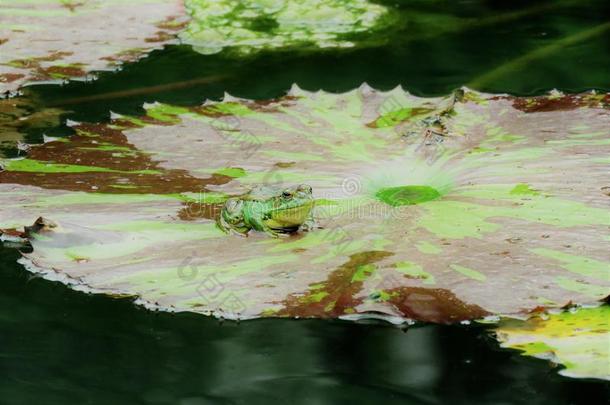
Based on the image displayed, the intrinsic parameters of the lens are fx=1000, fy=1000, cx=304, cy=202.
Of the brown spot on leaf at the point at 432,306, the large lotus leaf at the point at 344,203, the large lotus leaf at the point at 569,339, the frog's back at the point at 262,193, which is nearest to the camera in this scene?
the large lotus leaf at the point at 569,339

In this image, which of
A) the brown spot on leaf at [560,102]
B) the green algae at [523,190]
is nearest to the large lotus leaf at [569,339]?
the green algae at [523,190]

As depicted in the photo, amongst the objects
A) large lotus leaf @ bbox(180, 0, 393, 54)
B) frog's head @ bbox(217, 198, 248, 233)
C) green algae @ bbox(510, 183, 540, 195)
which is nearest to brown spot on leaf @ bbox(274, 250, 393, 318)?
frog's head @ bbox(217, 198, 248, 233)

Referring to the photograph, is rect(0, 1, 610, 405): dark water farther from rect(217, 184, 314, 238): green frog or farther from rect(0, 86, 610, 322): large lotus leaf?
rect(217, 184, 314, 238): green frog

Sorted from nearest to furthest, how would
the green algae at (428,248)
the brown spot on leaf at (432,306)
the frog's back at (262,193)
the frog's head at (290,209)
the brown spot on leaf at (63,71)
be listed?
the brown spot on leaf at (432,306) < the green algae at (428,248) < the frog's head at (290,209) < the frog's back at (262,193) < the brown spot on leaf at (63,71)

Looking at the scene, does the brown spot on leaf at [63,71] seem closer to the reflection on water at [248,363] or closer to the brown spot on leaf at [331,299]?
the reflection on water at [248,363]

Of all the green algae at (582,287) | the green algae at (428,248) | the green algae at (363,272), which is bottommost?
the green algae at (582,287)

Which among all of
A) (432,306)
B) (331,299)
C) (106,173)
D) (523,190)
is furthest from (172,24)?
(432,306)

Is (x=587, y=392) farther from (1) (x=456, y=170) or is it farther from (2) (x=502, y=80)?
(2) (x=502, y=80)

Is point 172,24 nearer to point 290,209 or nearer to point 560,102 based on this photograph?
point 560,102
